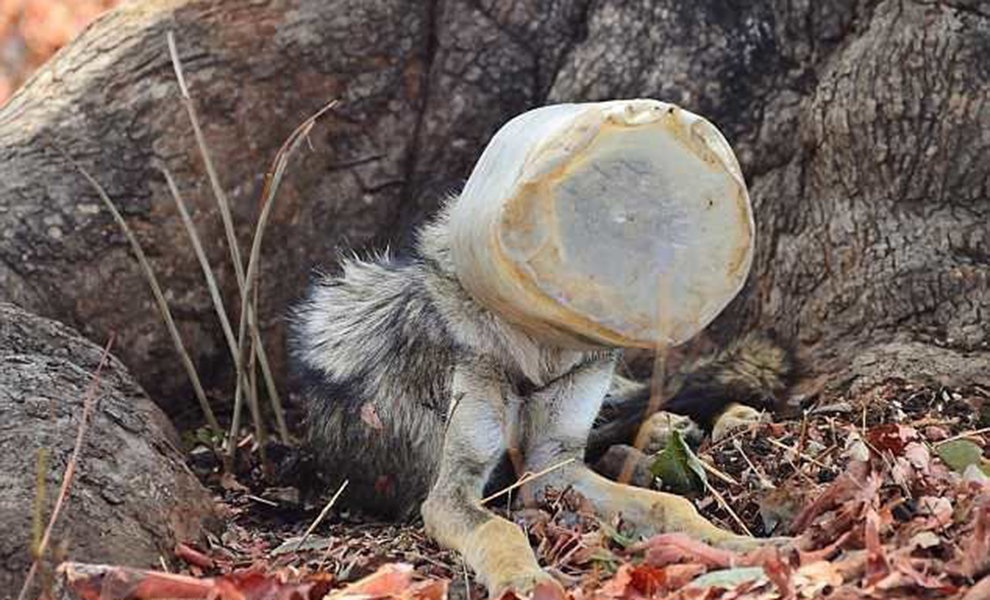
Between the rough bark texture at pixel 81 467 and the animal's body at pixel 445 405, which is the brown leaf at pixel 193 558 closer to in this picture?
the rough bark texture at pixel 81 467

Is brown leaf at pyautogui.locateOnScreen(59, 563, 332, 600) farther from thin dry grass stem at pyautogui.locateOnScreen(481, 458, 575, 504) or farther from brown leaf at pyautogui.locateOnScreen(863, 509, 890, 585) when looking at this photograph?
brown leaf at pyautogui.locateOnScreen(863, 509, 890, 585)

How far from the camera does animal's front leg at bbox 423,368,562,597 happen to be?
412cm

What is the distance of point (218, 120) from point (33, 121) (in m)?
0.71

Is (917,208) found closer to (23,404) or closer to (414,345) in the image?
(414,345)

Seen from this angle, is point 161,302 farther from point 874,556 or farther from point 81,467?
point 874,556

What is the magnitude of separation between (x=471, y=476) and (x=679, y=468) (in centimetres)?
64

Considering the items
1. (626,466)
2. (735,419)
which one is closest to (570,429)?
(626,466)

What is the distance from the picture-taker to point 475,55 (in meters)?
6.36

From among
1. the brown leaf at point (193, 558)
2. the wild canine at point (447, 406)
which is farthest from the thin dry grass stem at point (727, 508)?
the brown leaf at point (193, 558)

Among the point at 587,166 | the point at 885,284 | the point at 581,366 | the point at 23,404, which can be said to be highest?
the point at 587,166

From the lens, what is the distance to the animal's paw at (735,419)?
520cm

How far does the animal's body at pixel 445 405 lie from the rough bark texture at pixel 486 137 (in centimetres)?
105

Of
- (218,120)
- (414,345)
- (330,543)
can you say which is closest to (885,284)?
(414,345)

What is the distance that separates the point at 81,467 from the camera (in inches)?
165
